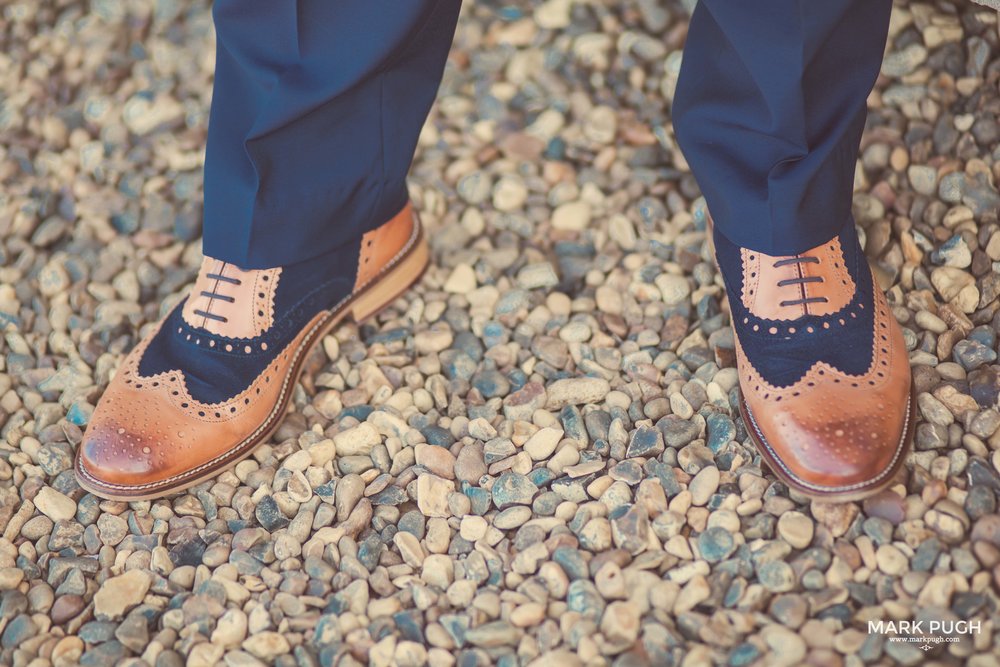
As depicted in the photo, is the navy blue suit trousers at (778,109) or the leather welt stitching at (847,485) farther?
the leather welt stitching at (847,485)

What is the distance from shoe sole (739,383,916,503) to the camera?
115 cm

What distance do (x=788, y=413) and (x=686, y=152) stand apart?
361mm

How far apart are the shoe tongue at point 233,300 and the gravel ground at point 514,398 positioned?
16 cm

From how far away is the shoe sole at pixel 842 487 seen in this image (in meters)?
1.15

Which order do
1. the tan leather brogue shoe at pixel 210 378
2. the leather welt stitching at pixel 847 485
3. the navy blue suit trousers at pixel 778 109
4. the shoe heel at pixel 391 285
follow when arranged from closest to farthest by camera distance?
the navy blue suit trousers at pixel 778 109
the leather welt stitching at pixel 847 485
the tan leather brogue shoe at pixel 210 378
the shoe heel at pixel 391 285

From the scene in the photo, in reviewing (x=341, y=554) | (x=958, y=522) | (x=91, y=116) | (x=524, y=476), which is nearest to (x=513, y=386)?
(x=524, y=476)

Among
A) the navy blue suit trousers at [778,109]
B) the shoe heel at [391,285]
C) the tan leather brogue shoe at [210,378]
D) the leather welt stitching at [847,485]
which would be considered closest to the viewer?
the navy blue suit trousers at [778,109]

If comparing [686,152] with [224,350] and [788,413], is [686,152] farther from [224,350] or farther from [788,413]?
[224,350]

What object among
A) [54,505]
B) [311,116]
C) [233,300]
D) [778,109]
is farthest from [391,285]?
[778,109]

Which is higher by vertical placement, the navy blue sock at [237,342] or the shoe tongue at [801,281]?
the shoe tongue at [801,281]

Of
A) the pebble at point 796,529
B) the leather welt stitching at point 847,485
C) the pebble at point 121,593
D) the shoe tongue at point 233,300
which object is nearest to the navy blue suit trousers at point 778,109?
the leather welt stitching at point 847,485

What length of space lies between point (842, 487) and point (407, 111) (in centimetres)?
73

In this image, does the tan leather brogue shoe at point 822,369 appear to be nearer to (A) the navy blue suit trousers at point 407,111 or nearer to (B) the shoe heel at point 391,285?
(A) the navy blue suit trousers at point 407,111

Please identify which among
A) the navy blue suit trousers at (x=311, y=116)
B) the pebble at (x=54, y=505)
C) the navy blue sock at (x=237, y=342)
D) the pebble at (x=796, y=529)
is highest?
the navy blue suit trousers at (x=311, y=116)
